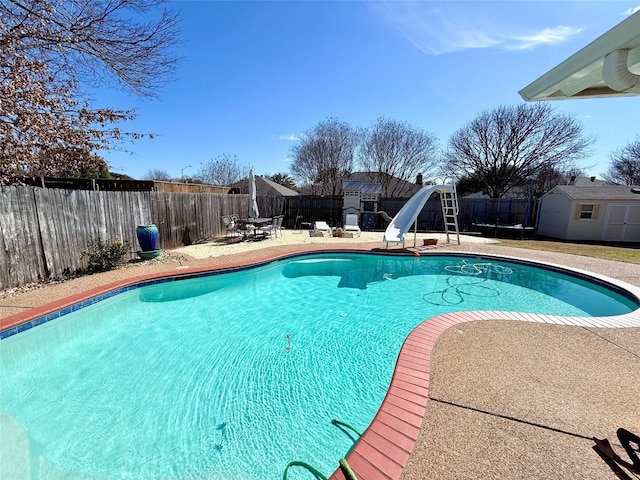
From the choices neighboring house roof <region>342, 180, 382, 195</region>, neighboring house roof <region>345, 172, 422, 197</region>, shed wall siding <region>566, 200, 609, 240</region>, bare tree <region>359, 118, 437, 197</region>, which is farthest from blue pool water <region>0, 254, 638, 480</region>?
neighboring house roof <region>345, 172, 422, 197</region>

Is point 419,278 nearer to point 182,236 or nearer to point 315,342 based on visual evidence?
point 315,342

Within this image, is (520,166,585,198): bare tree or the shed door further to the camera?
(520,166,585,198): bare tree

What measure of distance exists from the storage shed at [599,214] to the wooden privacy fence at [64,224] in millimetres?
18018

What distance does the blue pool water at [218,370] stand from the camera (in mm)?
2482

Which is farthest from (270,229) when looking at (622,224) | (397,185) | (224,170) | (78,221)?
(224,170)

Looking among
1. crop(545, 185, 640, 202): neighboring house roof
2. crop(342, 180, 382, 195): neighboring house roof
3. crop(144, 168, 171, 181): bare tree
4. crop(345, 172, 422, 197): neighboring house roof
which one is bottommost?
crop(545, 185, 640, 202): neighboring house roof

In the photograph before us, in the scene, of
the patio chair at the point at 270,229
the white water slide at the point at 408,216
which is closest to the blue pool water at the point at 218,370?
the white water slide at the point at 408,216

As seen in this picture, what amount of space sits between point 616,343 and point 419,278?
14.4ft

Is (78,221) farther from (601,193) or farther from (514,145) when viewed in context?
(514,145)

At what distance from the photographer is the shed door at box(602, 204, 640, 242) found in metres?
12.8

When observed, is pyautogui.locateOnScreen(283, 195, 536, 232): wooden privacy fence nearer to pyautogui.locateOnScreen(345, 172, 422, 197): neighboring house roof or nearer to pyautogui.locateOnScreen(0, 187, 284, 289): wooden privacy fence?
pyautogui.locateOnScreen(345, 172, 422, 197): neighboring house roof

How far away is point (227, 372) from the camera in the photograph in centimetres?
362

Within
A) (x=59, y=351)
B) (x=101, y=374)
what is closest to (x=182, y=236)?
(x=59, y=351)

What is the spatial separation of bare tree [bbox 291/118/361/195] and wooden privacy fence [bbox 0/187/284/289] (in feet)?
51.8
